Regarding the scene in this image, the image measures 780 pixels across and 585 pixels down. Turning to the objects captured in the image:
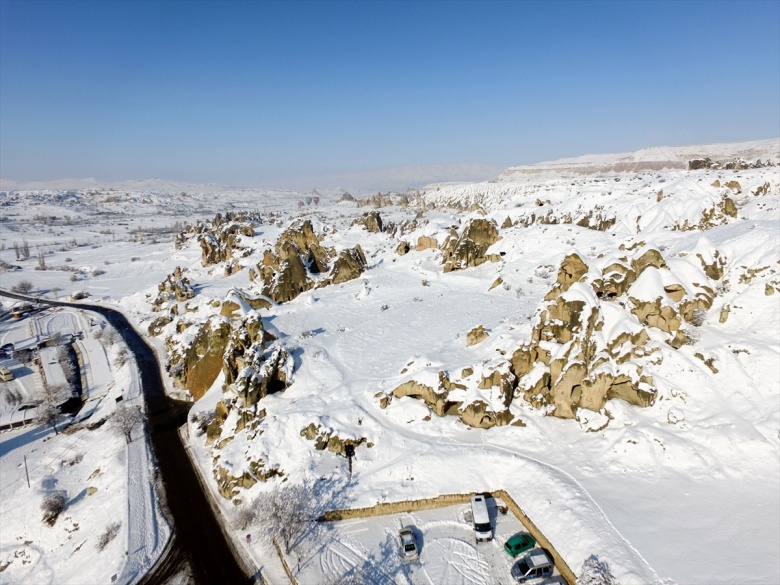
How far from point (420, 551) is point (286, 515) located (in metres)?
6.58

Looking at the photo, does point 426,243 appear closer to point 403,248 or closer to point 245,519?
point 403,248

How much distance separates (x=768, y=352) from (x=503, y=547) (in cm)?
1773

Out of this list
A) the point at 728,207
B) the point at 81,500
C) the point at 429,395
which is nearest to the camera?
the point at 81,500

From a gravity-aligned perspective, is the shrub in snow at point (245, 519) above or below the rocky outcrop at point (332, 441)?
below

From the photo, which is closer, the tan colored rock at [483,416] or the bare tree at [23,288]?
the tan colored rock at [483,416]

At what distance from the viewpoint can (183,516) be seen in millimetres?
22234

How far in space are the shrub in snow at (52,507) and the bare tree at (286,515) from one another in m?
14.2

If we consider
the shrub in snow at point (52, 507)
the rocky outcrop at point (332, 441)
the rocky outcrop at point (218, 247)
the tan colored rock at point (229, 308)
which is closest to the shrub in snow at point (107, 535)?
the shrub in snow at point (52, 507)

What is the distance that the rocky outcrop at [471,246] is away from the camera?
54156 millimetres

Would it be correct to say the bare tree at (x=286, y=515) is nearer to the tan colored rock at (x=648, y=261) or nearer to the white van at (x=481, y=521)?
the white van at (x=481, y=521)

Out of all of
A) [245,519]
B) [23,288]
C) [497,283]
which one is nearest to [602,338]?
[497,283]

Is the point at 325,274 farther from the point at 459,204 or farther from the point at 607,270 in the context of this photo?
the point at 459,204

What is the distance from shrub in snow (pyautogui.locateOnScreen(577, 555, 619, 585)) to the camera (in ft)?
46.1

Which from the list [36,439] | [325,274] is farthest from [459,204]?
[36,439]
